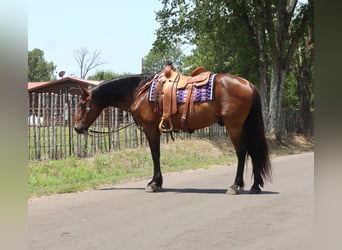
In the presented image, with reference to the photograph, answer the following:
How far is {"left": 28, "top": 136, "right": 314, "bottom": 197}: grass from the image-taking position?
7.64m

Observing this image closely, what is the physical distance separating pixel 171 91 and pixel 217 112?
2.21ft

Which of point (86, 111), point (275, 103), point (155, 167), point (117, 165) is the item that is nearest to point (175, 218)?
point (155, 167)

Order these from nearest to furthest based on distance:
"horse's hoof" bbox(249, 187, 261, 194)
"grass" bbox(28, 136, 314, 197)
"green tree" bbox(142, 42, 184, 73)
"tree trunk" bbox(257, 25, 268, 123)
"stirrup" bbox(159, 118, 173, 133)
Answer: "horse's hoof" bbox(249, 187, 261, 194) → "stirrup" bbox(159, 118, 173, 133) → "grass" bbox(28, 136, 314, 197) → "tree trunk" bbox(257, 25, 268, 123) → "green tree" bbox(142, 42, 184, 73)

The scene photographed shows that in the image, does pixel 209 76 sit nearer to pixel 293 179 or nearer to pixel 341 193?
pixel 293 179

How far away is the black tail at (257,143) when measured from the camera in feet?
19.9

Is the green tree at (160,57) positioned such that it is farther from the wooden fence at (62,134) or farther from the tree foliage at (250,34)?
the wooden fence at (62,134)

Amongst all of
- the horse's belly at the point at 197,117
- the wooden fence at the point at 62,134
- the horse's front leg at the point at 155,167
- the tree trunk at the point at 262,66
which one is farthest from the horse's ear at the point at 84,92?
the tree trunk at the point at 262,66

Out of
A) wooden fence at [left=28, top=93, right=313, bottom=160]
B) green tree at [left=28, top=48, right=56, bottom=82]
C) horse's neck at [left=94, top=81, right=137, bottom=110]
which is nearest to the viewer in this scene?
green tree at [left=28, top=48, right=56, bottom=82]

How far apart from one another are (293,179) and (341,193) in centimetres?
758

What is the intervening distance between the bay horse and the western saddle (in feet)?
0.26

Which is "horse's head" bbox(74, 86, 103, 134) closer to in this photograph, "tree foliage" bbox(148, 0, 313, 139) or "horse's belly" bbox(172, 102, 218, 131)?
"horse's belly" bbox(172, 102, 218, 131)

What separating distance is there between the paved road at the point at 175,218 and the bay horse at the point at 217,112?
1.38 feet

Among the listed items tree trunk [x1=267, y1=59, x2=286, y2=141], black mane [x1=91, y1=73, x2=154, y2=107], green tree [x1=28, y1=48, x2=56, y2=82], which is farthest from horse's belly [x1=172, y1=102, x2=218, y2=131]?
tree trunk [x1=267, y1=59, x2=286, y2=141]

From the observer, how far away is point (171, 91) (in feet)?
21.1
